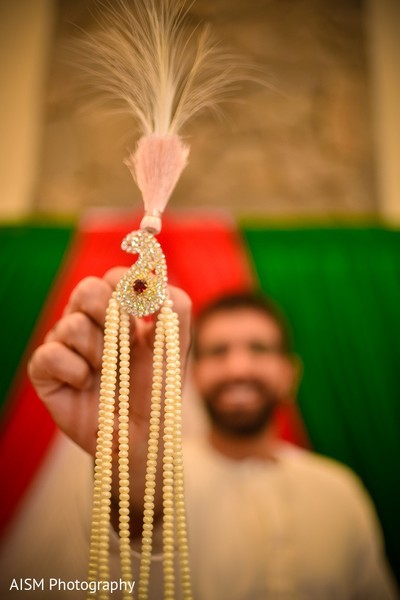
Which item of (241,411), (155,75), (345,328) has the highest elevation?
(345,328)

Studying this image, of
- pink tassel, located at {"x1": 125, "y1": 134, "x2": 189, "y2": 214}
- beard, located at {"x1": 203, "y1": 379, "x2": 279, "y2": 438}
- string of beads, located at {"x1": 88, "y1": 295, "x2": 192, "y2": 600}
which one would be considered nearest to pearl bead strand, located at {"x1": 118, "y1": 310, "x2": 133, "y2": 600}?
string of beads, located at {"x1": 88, "y1": 295, "x2": 192, "y2": 600}

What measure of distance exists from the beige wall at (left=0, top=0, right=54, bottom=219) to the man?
2.81 ft

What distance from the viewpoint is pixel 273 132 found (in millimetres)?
1649

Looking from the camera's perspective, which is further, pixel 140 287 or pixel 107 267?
pixel 107 267

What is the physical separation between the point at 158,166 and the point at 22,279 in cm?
91

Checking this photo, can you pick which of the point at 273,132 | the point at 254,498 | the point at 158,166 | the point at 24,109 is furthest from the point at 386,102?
the point at 158,166

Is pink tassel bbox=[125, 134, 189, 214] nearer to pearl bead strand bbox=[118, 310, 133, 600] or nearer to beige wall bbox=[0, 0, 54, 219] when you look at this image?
pearl bead strand bbox=[118, 310, 133, 600]

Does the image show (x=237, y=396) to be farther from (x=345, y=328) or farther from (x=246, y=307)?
(x=345, y=328)

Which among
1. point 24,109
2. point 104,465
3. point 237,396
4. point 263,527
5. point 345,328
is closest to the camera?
point 104,465

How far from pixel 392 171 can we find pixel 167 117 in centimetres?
141

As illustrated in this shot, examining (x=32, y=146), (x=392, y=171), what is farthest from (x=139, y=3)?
(x=392, y=171)

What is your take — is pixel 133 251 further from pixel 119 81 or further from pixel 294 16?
pixel 294 16

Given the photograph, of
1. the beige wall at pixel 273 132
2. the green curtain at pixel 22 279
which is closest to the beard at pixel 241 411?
the green curtain at pixel 22 279

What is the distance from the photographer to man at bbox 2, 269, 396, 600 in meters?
0.95
